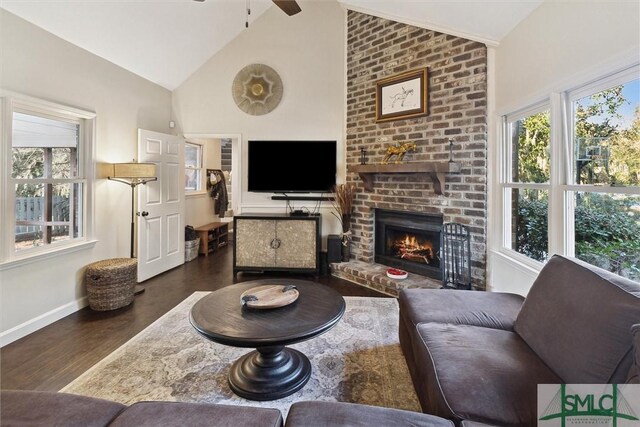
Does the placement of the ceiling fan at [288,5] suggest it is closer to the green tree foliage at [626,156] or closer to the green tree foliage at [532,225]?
the green tree foliage at [626,156]

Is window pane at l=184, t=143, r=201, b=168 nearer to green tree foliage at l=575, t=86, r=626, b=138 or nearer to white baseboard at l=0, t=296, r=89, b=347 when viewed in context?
white baseboard at l=0, t=296, r=89, b=347

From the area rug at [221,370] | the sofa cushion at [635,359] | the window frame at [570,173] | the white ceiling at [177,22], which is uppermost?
the white ceiling at [177,22]

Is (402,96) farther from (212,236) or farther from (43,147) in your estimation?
(212,236)

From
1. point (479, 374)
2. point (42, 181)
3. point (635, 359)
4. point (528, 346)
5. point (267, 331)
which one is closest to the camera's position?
point (635, 359)

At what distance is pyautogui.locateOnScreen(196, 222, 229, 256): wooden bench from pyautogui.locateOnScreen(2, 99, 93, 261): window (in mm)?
2221

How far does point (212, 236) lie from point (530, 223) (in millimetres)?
4974

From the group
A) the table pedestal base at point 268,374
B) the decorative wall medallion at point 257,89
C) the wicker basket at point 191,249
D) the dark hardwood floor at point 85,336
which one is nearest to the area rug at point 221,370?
the table pedestal base at point 268,374

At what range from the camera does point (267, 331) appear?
Answer: 63.4 inches

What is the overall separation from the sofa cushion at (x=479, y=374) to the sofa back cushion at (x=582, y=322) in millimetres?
85

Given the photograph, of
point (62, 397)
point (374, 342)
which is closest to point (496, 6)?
point (374, 342)

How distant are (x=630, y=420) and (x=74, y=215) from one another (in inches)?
170

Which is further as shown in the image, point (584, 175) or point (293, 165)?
point (293, 165)

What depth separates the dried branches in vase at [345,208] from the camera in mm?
4234

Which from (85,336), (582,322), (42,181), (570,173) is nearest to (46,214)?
(42,181)
